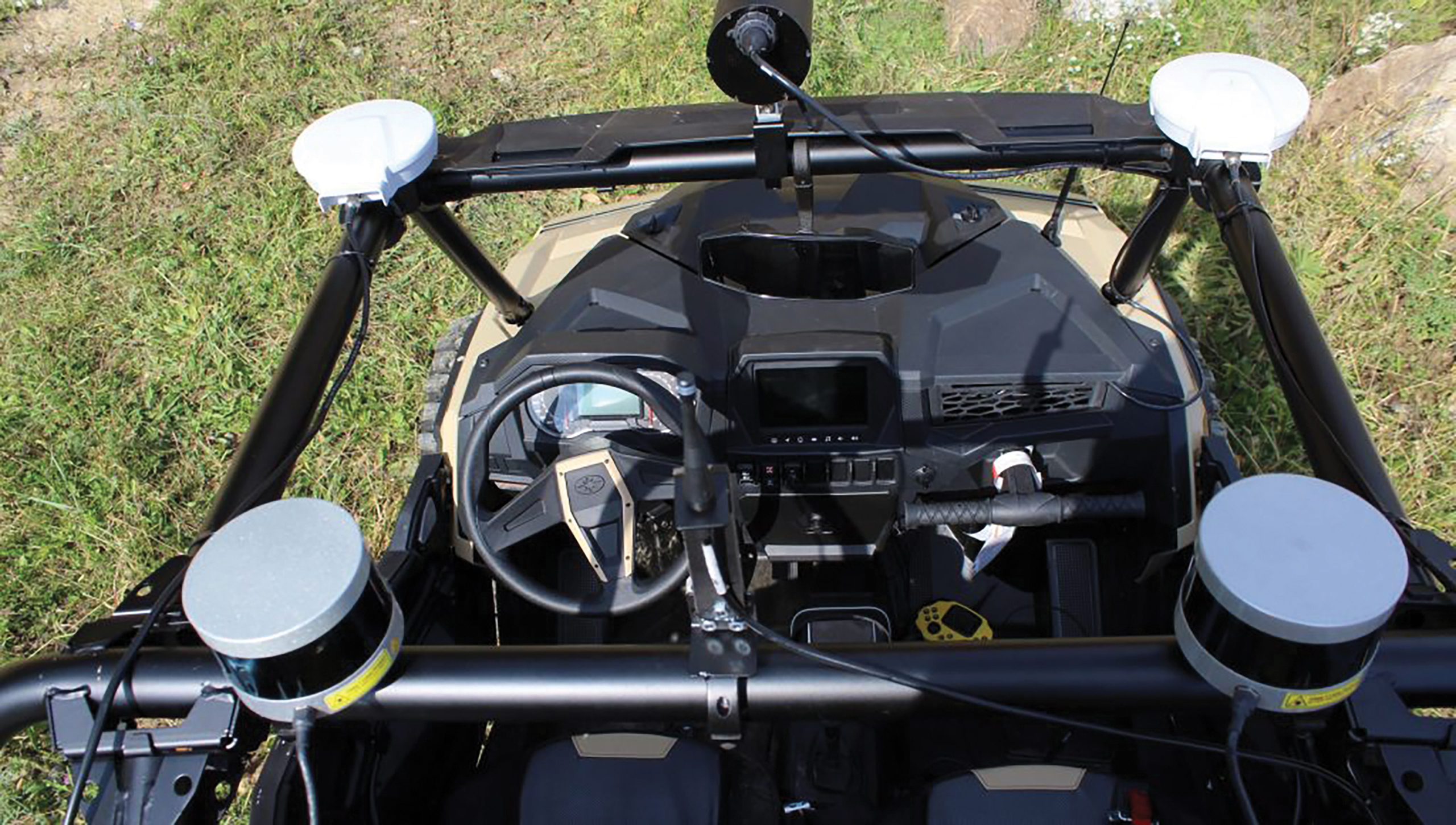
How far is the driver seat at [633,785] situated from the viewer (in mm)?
1679

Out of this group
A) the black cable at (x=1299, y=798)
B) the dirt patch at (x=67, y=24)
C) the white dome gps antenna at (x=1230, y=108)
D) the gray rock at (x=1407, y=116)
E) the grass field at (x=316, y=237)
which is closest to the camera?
the black cable at (x=1299, y=798)

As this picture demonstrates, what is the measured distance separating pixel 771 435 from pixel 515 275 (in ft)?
3.23

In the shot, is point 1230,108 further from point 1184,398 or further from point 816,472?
point 816,472

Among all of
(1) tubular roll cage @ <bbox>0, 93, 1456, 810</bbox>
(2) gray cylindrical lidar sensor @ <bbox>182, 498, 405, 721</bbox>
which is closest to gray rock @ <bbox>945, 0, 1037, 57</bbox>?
(1) tubular roll cage @ <bbox>0, 93, 1456, 810</bbox>

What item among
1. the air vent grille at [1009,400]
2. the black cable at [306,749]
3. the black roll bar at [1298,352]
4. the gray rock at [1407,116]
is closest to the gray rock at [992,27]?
the gray rock at [1407,116]

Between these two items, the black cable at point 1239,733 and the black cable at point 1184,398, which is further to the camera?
the black cable at point 1184,398

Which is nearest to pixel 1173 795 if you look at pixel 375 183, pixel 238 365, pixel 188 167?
pixel 375 183

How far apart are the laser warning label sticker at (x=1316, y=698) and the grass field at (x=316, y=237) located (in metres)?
2.28

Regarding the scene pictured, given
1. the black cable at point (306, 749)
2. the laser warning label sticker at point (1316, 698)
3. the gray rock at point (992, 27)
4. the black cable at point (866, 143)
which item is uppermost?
the gray rock at point (992, 27)

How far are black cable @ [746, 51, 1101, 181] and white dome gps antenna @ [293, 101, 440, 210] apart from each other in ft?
2.30

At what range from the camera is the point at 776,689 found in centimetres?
132

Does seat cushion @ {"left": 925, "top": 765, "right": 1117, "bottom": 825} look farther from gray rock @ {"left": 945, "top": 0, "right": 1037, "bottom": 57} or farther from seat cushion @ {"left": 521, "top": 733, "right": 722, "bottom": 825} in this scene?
gray rock @ {"left": 945, "top": 0, "right": 1037, "bottom": 57}

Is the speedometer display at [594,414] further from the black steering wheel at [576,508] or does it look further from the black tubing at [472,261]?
the black tubing at [472,261]

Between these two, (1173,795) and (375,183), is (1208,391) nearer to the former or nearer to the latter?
(1173,795)
